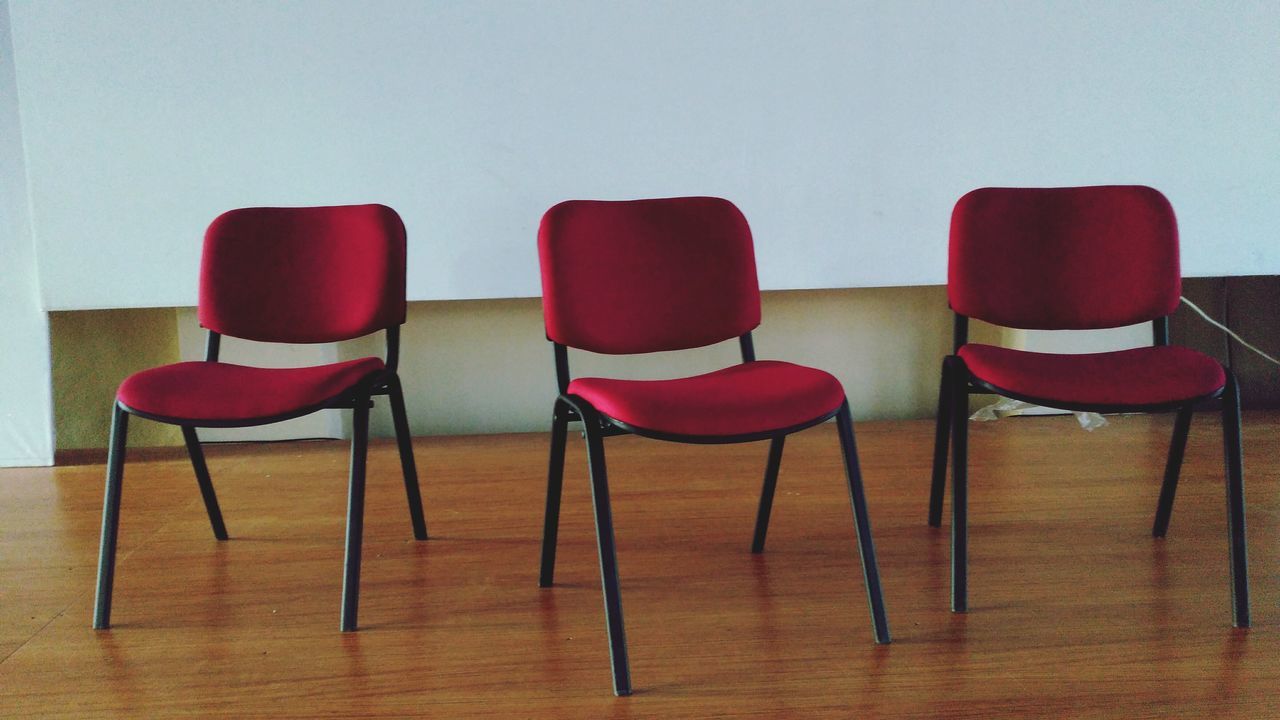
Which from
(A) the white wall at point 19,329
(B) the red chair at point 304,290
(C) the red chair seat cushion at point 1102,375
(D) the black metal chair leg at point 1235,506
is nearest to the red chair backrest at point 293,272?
(B) the red chair at point 304,290

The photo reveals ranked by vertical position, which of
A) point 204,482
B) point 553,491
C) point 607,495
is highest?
point 607,495

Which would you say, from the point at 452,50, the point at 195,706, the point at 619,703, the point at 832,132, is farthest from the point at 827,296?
the point at 195,706

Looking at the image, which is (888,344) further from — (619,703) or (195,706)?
(195,706)

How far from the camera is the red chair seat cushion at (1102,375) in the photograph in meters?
1.80

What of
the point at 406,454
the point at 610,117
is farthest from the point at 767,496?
the point at 610,117

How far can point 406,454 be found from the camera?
87.3 inches

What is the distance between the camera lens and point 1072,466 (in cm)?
282

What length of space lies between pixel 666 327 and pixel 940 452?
73 centimetres

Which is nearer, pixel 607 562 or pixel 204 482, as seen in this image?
pixel 607 562

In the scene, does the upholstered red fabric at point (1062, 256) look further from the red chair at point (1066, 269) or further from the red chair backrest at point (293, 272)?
the red chair backrest at point (293, 272)

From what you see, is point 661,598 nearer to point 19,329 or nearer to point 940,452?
point 940,452

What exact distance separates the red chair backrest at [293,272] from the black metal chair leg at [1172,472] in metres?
1.83

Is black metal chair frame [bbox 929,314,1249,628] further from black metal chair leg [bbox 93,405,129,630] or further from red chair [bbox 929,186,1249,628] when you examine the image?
black metal chair leg [bbox 93,405,129,630]

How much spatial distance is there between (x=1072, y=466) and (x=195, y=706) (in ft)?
7.96
